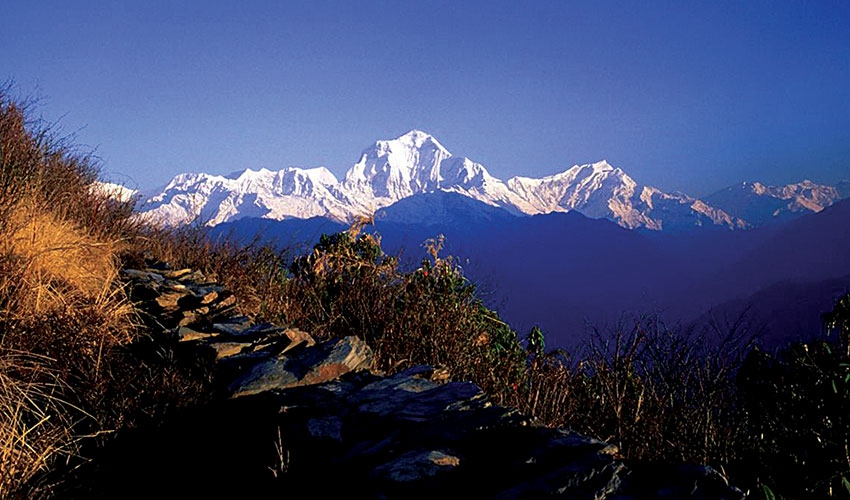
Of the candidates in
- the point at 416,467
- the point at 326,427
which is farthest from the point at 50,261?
the point at 416,467

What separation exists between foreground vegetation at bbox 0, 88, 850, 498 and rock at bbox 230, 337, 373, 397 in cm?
35

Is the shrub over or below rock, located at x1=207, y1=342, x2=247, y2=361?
below

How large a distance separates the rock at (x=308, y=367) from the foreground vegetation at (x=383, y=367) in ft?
1.16

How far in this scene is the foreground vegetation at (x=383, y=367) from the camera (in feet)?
9.27

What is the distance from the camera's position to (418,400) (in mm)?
2510

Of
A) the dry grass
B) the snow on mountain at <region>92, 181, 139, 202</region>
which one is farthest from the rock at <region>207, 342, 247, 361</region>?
the snow on mountain at <region>92, 181, 139, 202</region>

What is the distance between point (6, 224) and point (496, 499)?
402 cm

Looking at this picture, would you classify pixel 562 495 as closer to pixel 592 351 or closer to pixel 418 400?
pixel 418 400

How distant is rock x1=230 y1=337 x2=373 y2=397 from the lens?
2.93 meters

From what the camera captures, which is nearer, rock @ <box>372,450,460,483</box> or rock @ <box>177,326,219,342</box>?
rock @ <box>372,450,460,483</box>

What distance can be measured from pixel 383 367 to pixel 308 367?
116 cm

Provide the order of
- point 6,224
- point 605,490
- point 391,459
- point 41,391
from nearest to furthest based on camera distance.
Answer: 1. point 605,490
2. point 391,459
3. point 41,391
4. point 6,224

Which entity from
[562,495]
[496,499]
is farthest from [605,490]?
[496,499]

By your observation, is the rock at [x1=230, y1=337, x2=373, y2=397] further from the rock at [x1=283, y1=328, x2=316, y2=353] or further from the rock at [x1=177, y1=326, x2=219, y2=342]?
the rock at [x1=177, y1=326, x2=219, y2=342]
